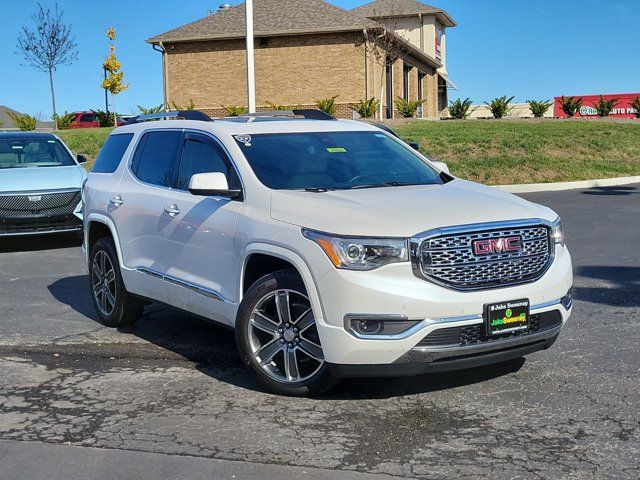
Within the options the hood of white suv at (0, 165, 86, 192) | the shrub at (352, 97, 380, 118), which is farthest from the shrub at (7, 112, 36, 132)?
the hood of white suv at (0, 165, 86, 192)

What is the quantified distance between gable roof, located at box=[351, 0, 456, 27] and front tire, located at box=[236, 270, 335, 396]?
143 ft

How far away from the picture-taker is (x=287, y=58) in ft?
118

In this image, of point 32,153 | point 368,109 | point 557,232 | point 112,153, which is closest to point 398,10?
point 368,109

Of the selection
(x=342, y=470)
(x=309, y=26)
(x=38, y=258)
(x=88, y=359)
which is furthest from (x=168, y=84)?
(x=342, y=470)

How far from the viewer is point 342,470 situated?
13.8ft

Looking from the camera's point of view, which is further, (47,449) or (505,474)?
(47,449)

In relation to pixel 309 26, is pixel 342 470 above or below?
below

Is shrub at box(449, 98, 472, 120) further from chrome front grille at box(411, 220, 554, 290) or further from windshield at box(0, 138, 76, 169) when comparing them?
chrome front grille at box(411, 220, 554, 290)

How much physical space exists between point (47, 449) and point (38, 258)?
7.95 metres

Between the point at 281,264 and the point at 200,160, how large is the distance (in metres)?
1.41

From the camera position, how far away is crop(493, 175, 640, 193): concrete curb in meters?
21.0

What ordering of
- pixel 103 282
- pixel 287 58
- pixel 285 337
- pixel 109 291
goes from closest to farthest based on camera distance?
pixel 285 337 < pixel 109 291 < pixel 103 282 < pixel 287 58

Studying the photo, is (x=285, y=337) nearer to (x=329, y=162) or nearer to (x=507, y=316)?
(x=507, y=316)

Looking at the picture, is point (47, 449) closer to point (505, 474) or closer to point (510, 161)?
point (505, 474)
